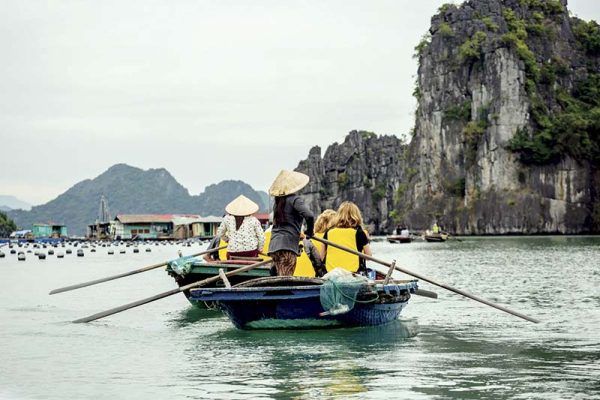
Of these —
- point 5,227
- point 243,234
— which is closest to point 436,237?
point 243,234

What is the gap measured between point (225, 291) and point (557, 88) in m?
97.0

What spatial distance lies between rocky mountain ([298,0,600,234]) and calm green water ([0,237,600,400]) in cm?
7804

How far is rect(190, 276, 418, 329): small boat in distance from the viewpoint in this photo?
12438 mm

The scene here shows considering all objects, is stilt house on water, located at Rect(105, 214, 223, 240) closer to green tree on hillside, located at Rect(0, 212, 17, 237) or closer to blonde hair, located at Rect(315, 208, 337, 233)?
green tree on hillside, located at Rect(0, 212, 17, 237)

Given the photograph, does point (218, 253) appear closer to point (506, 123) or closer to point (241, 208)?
point (241, 208)

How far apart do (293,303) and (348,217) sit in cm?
188

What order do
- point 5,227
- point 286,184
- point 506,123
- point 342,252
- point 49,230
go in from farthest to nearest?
1. point 5,227
2. point 49,230
3. point 506,123
4. point 342,252
5. point 286,184

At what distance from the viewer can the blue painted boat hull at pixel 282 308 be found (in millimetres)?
12438

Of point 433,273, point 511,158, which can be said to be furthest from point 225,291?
point 511,158

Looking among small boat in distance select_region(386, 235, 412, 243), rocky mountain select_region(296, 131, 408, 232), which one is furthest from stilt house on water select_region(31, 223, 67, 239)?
small boat in distance select_region(386, 235, 412, 243)

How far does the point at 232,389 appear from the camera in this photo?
9.05m

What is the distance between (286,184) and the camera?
42.9 feet

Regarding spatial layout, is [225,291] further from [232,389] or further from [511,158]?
[511,158]

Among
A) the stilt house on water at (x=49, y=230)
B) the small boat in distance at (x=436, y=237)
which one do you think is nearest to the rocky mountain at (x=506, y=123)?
the small boat in distance at (x=436, y=237)
